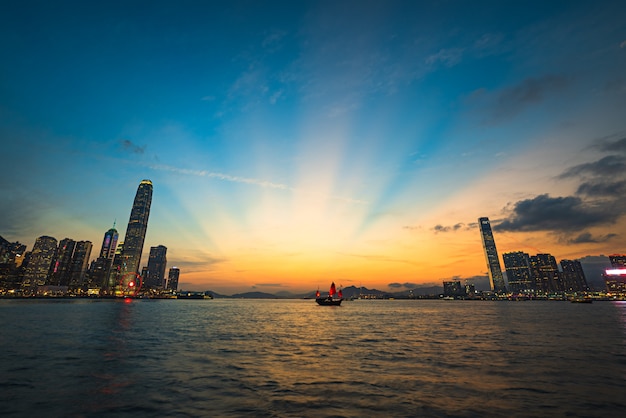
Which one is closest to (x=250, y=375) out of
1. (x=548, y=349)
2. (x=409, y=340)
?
(x=409, y=340)

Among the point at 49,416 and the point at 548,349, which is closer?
the point at 49,416

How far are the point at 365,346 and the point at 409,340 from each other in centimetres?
862

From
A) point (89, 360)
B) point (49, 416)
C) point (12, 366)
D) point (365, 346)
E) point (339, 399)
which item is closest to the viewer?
point (49, 416)

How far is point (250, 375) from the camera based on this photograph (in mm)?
21828

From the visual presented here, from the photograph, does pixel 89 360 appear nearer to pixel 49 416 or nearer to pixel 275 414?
pixel 49 416

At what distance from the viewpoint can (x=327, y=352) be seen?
31.2 metres

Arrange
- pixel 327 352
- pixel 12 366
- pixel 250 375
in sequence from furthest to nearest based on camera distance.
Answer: pixel 327 352, pixel 12 366, pixel 250 375

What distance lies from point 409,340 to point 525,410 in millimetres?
26453

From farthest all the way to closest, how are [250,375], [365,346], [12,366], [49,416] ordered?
[365,346] < [12,366] < [250,375] < [49,416]

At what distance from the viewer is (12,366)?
24.2 m

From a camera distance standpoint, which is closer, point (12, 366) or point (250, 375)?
point (250, 375)

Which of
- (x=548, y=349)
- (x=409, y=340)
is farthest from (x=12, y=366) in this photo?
(x=548, y=349)

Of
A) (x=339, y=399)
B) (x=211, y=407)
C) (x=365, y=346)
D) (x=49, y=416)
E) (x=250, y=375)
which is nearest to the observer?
(x=49, y=416)

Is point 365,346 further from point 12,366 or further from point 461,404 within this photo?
point 12,366
